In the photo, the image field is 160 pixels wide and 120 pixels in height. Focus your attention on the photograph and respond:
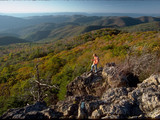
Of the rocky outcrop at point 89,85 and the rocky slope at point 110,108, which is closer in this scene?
the rocky slope at point 110,108

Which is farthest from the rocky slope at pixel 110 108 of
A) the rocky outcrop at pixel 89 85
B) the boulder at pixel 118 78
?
the rocky outcrop at pixel 89 85

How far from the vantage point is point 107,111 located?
3.42 meters

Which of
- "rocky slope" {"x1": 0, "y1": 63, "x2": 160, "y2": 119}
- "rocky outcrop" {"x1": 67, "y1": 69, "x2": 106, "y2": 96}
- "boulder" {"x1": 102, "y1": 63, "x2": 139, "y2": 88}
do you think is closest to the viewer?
"rocky slope" {"x1": 0, "y1": 63, "x2": 160, "y2": 119}

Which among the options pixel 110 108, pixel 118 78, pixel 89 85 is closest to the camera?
pixel 110 108

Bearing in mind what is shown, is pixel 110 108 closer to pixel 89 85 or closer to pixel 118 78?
pixel 118 78

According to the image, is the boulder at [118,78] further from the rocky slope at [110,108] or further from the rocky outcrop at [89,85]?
the rocky slope at [110,108]

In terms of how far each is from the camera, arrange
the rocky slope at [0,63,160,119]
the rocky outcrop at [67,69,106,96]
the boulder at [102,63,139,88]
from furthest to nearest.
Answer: the rocky outcrop at [67,69,106,96] < the boulder at [102,63,139,88] < the rocky slope at [0,63,160,119]

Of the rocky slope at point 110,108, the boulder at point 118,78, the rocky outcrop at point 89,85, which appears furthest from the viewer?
the rocky outcrop at point 89,85

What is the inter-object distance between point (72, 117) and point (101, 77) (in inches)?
155

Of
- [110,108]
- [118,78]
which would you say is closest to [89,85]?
[118,78]

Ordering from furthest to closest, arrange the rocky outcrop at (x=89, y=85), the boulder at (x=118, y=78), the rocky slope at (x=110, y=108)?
the rocky outcrop at (x=89, y=85) → the boulder at (x=118, y=78) → the rocky slope at (x=110, y=108)

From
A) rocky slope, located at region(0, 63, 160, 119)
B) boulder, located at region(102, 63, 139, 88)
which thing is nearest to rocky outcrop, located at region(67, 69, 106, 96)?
boulder, located at region(102, 63, 139, 88)

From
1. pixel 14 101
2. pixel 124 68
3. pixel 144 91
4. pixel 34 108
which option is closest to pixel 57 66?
pixel 14 101

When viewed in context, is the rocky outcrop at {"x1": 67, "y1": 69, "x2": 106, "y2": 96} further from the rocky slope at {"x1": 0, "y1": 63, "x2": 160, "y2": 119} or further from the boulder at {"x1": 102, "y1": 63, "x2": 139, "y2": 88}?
the rocky slope at {"x1": 0, "y1": 63, "x2": 160, "y2": 119}
